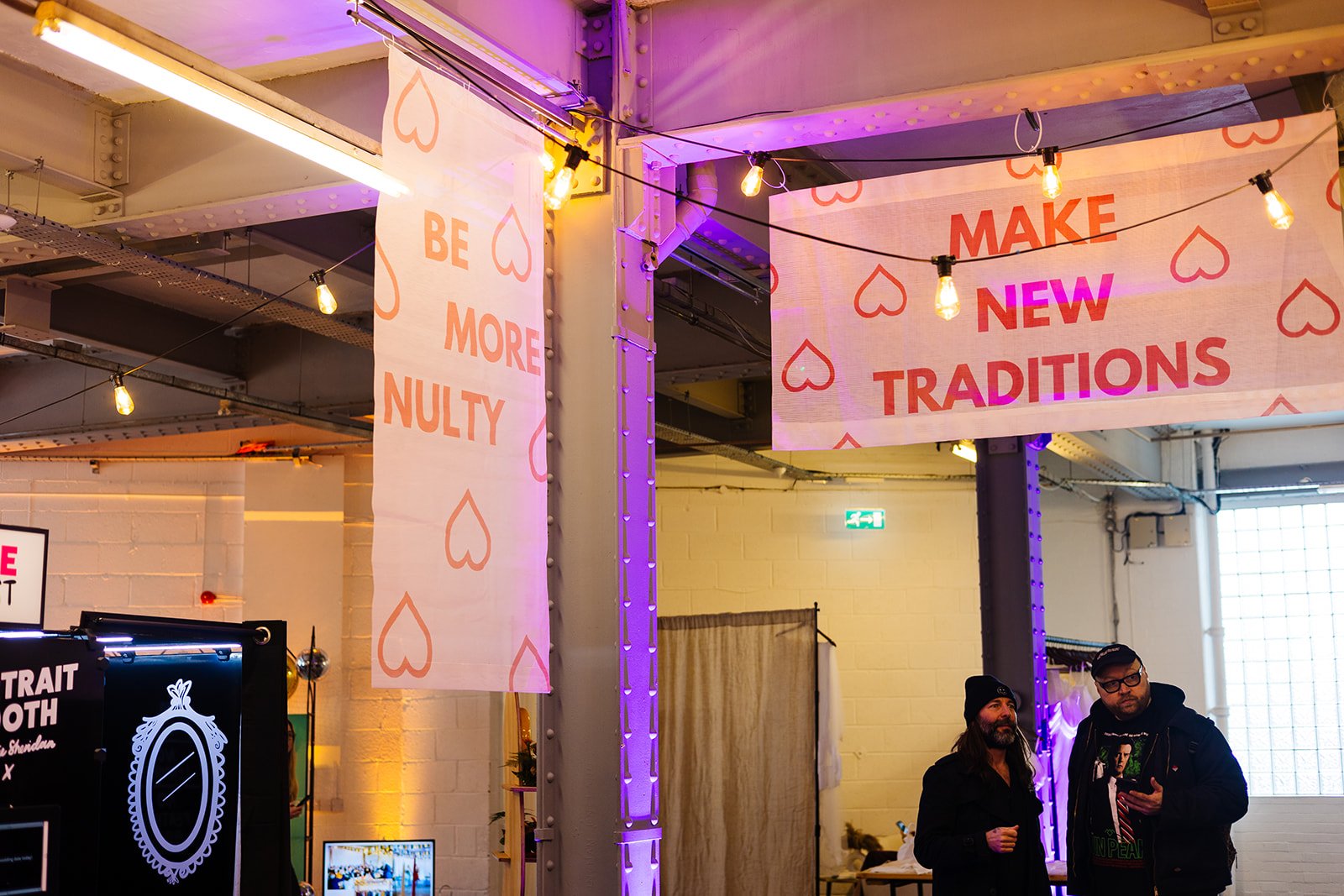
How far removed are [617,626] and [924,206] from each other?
185 cm

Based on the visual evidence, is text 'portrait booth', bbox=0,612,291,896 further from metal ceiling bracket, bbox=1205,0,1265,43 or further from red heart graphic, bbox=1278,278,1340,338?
metal ceiling bracket, bbox=1205,0,1265,43

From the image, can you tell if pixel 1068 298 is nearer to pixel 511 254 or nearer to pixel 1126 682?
pixel 1126 682

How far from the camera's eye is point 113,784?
18.6ft

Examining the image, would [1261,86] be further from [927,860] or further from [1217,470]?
[1217,470]

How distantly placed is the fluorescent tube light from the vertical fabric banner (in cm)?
21

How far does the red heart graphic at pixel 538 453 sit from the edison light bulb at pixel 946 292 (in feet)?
4.52

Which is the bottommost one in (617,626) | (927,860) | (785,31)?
(927,860)

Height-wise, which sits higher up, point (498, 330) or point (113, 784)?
point (498, 330)

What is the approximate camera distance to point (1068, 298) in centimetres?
459

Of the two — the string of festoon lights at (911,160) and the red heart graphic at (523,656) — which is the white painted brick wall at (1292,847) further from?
the red heart graphic at (523,656)

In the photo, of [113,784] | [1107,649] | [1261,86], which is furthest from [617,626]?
[1261,86]

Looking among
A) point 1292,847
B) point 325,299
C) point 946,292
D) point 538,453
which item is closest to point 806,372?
point 946,292

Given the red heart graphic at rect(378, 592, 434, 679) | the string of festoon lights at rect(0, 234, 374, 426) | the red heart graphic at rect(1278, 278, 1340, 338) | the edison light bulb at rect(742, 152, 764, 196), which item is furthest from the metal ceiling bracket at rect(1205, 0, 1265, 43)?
the string of festoon lights at rect(0, 234, 374, 426)

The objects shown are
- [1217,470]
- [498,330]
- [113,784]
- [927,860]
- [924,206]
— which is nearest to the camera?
[498,330]
